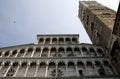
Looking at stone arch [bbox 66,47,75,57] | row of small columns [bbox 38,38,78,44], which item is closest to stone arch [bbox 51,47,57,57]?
stone arch [bbox 66,47,75,57]

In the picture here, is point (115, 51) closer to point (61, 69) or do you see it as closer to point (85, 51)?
point (85, 51)

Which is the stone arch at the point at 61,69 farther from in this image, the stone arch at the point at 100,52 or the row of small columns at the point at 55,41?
the row of small columns at the point at 55,41

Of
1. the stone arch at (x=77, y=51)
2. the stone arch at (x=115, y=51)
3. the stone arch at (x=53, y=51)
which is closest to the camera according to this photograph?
the stone arch at (x=115, y=51)

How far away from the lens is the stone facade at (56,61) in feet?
51.8

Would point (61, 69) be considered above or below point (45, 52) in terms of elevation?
above

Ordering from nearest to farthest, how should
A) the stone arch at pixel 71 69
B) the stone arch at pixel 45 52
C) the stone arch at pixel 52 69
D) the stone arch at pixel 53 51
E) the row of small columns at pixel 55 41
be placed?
the stone arch at pixel 52 69
the stone arch at pixel 71 69
the stone arch at pixel 45 52
the stone arch at pixel 53 51
the row of small columns at pixel 55 41

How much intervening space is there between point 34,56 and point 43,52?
3.56 feet

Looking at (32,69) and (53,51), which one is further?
(53,51)

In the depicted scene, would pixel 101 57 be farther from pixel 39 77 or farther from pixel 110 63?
pixel 39 77

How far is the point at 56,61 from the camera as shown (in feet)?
56.3

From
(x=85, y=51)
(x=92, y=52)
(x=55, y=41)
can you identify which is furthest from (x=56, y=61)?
(x=55, y=41)

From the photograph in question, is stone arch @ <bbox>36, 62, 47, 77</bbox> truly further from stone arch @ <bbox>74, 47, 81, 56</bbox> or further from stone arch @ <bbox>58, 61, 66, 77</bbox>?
stone arch @ <bbox>74, 47, 81, 56</bbox>

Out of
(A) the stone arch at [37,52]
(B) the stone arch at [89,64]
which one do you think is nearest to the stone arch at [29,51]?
(A) the stone arch at [37,52]

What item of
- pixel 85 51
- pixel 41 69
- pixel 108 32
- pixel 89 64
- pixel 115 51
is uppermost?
pixel 108 32
